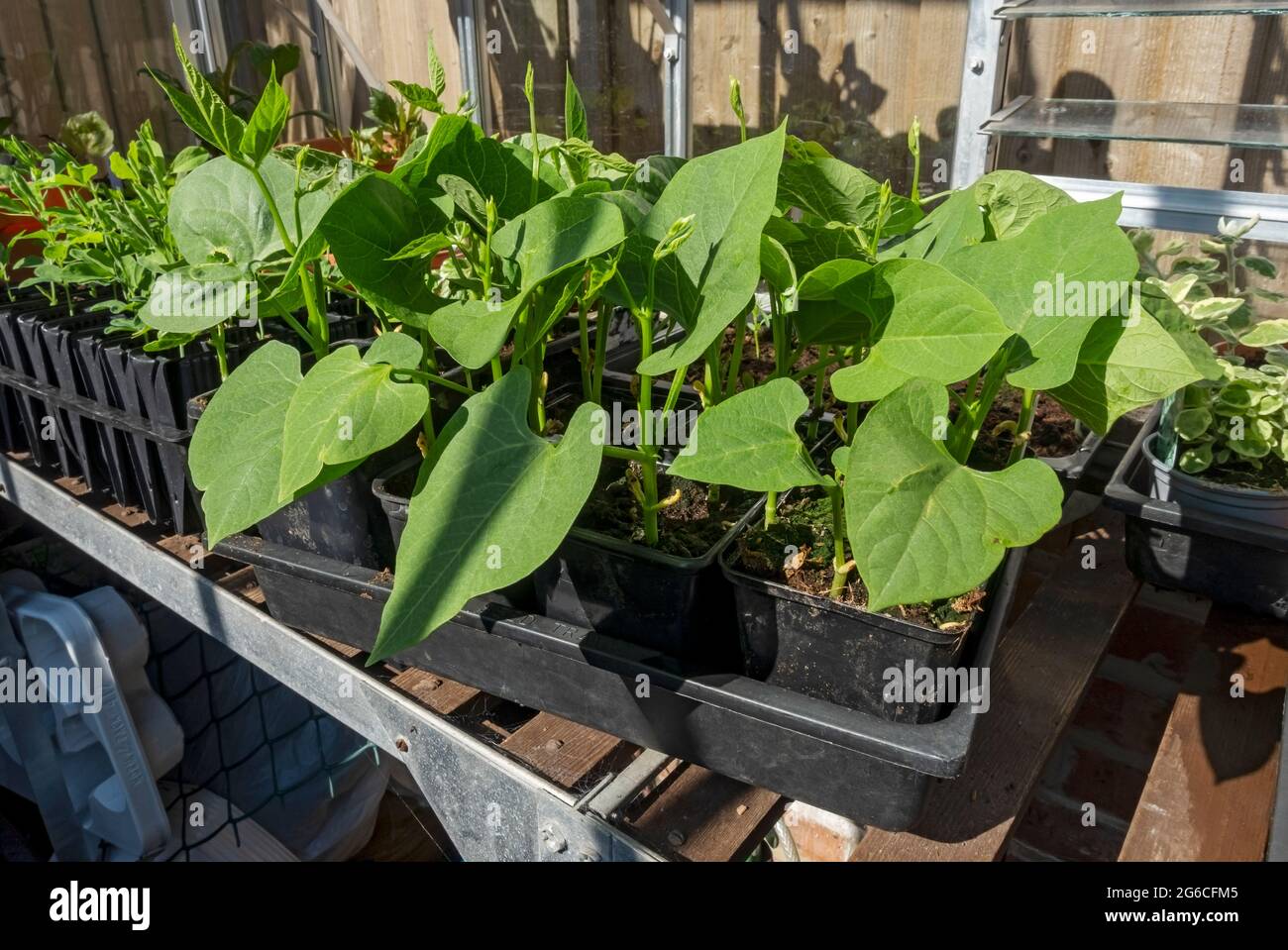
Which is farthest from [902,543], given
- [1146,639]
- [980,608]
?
[1146,639]

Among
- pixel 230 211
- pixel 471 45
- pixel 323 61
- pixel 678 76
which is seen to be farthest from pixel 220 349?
pixel 323 61

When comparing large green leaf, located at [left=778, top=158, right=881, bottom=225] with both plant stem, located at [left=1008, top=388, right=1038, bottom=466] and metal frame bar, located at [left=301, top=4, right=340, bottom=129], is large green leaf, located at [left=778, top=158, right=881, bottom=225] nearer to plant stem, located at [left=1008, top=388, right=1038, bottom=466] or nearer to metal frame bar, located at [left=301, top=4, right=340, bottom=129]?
plant stem, located at [left=1008, top=388, right=1038, bottom=466]

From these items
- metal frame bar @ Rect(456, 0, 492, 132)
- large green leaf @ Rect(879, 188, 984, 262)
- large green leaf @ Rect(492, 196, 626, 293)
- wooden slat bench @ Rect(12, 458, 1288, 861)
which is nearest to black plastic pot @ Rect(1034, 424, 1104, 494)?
wooden slat bench @ Rect(12, 458, 1288, 861)

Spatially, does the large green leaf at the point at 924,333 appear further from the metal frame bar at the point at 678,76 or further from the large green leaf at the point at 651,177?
the metal frame bar at the point at 678,76

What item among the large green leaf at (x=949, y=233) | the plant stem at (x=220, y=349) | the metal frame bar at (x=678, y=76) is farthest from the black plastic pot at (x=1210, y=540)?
the metal frame bar at (x=678, y=76)

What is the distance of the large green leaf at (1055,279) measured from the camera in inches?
19.9

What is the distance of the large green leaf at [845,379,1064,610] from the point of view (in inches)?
16.3

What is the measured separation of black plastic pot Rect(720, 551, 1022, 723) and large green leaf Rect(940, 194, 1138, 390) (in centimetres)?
15

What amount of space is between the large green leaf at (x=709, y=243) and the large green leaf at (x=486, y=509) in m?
0.08

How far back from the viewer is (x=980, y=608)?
548mm

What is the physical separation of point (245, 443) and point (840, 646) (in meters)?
0.40

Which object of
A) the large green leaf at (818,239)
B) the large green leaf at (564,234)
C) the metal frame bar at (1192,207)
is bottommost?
the metal frame bar at (1192,207)

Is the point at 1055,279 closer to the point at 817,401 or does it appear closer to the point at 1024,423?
the point at 1024,423
